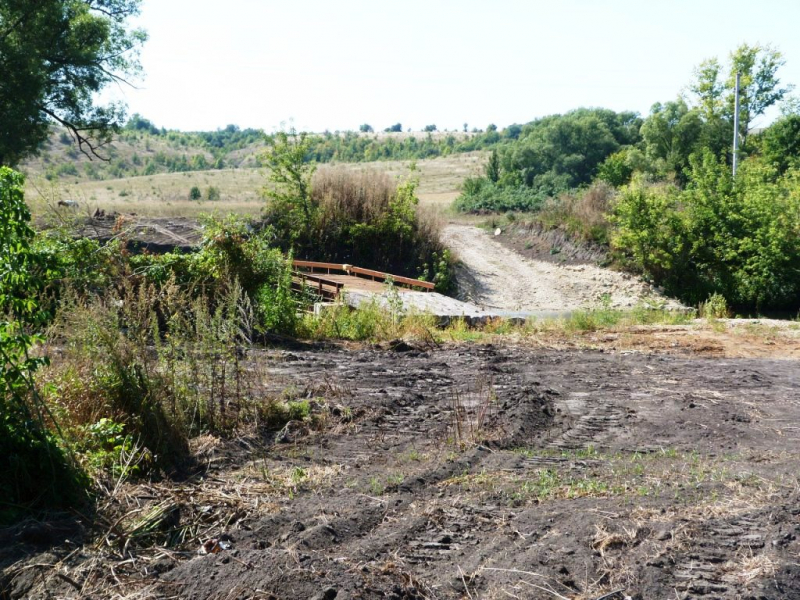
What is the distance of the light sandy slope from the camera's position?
88.6 ft

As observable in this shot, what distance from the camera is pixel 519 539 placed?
170 inches

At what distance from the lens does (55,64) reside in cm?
2531

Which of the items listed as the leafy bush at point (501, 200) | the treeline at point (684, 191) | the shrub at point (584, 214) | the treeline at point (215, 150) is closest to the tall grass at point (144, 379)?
the treeline at point (684, 191)

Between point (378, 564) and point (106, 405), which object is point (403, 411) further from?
point (378, 564)

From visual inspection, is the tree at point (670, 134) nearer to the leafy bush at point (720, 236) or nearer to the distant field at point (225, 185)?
the distant field at point (225, 185)

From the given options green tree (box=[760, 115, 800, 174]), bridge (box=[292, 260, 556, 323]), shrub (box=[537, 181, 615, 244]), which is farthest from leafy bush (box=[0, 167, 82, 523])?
green tree (box=[760, 115, 800, 174])

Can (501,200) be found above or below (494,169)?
below

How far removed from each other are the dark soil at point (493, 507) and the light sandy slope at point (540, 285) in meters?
18.5

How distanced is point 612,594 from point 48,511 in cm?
320

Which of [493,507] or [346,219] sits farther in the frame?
[346,219]

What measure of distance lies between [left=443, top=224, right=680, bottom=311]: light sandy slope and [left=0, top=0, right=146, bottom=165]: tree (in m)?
13.8

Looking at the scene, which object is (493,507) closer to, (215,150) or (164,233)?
(164,233)

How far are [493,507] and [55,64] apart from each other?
82.3 feet

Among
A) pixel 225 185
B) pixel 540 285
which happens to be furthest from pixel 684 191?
pixel 225 185
